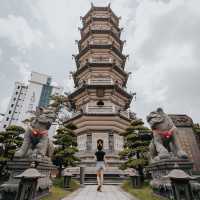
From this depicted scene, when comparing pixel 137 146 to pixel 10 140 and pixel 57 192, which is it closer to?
pixel 57 192

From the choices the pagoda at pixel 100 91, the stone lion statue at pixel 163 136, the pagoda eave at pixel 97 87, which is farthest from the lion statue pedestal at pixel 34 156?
the pagoda eave at pixel 97 87

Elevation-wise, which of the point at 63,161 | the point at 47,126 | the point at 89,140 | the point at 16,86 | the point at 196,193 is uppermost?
the point at 16,86

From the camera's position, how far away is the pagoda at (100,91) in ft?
51.3

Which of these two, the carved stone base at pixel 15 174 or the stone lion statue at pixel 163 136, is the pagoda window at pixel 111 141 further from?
the carved stone base at pixel 15 174

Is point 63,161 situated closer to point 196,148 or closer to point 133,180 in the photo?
point 133,180

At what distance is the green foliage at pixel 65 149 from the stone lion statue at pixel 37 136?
465cm

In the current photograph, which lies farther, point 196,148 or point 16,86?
point 16,86

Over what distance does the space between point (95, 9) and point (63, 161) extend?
21292mm

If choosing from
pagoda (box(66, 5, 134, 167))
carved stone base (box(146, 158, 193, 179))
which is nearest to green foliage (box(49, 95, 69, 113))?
pagoda (box(66, 5, 134, 167))

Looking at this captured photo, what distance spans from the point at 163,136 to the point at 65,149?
22.4 ft

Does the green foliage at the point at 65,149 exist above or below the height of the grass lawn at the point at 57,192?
above

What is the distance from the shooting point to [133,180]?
344 inches

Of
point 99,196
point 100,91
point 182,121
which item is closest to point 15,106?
point 100,91

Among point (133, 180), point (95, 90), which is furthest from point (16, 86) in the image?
point (133, 180)
